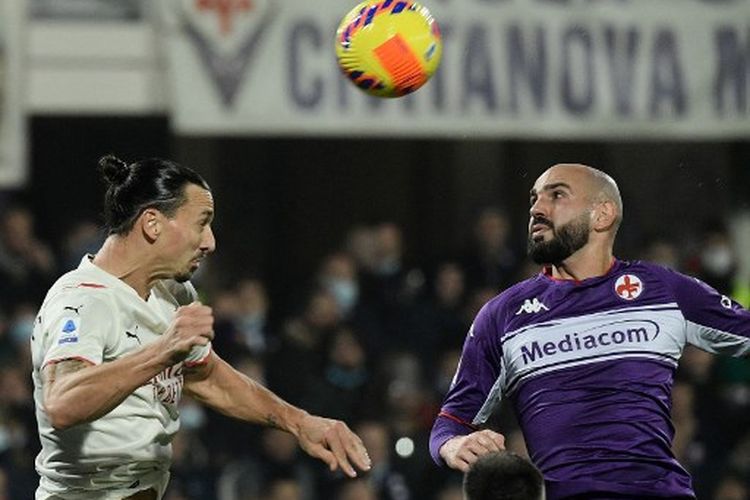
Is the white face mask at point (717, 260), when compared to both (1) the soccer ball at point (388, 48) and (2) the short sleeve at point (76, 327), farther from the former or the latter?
(2) the short sleeve at point (76, 327)

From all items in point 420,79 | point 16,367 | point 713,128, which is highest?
point 420,79

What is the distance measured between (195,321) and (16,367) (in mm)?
5742

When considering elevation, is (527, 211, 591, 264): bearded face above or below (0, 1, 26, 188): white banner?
above

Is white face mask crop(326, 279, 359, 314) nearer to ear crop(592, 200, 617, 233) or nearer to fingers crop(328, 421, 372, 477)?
ear crop(592, 200, 617, 233)

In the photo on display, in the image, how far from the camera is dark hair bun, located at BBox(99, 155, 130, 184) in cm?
530

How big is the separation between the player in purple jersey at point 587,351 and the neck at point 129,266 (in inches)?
41.4

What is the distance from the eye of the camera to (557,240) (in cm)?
544

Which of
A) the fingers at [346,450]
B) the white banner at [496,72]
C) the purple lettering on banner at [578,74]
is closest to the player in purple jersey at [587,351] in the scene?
the fingers at [346,450]

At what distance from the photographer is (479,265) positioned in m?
11.1

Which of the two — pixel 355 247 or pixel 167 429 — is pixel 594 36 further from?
pixel 167 429

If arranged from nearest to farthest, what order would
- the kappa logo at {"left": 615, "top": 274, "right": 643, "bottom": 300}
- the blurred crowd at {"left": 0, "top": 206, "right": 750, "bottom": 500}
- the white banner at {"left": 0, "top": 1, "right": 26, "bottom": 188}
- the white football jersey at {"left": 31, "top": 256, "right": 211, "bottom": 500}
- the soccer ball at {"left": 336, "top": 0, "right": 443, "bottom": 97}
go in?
the white football jersey at {"left": 31, "top": 256, "right": 211, "bottom": 500} → the kappa logo at {"left": 615, "top": 274, "right": 643, "bottom": 300} → the soccer ball at {"left": 336, "top": 0, "right": 443, "bottom": 97} → the blurred crowd at {"left": 0, "top": 206, "right": 750, "bottom": 500} → the white banner at {"left": 0, "top": 1, "right": 26, "bottom": 188}

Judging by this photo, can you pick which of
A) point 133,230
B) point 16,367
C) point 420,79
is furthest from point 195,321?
point 16,367

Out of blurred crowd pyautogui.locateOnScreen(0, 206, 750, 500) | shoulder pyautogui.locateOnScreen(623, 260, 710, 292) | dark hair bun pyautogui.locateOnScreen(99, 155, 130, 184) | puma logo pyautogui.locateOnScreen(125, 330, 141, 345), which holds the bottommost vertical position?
blurred crowd pyautogui.locateOnScreen(0, 206, 750, 500)

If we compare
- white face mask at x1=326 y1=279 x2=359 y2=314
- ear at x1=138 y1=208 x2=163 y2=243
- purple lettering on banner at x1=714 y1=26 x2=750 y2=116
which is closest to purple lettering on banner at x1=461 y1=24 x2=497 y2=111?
white face mask at x1=326 y1=279 x2=359 y2=314
